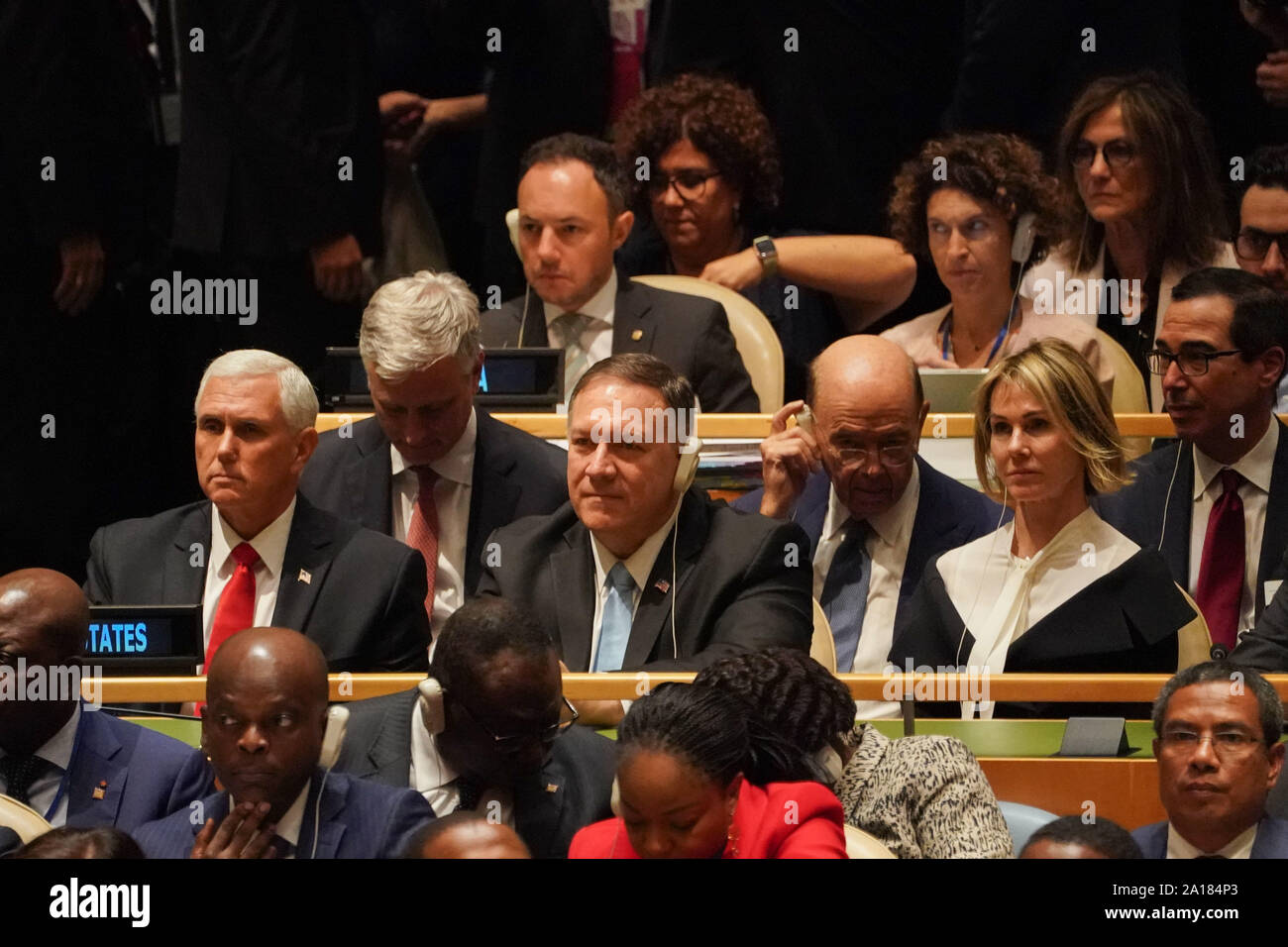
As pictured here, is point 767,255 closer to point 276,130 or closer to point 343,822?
point 276,130

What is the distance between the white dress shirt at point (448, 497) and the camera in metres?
3.54

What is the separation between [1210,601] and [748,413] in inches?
38.2

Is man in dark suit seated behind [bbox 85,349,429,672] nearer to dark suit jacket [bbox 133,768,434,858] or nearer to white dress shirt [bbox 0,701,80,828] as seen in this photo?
white dress shirt [bbox 0,701,80,828]

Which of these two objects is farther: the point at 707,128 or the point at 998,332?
the point at 707,128

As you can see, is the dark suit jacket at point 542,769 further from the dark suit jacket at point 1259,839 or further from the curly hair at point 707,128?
the curly hair at point 707,128

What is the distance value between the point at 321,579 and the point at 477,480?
43cm

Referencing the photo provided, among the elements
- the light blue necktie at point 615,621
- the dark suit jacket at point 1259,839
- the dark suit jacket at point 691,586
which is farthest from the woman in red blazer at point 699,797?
the light blue necktie at point 615,621

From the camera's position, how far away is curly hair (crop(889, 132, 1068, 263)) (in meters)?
4.04

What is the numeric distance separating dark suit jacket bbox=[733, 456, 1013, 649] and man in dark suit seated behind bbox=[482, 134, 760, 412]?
0.53 m

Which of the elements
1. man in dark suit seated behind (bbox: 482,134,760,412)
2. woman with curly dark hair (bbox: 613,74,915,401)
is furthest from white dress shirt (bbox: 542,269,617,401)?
woman with curly dark hair (bbox: 613,74,915,401)

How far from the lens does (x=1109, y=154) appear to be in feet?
13.6

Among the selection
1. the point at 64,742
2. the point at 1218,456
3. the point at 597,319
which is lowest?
the point at 64,742

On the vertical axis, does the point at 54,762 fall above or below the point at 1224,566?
below

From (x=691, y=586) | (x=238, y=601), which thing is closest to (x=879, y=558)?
(x=691, y=586)
